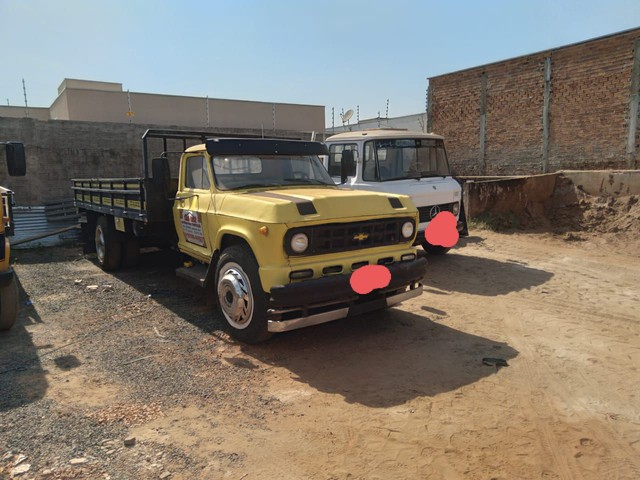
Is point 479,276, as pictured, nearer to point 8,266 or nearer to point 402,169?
point 402,169

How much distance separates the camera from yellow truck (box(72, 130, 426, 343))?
413 cm

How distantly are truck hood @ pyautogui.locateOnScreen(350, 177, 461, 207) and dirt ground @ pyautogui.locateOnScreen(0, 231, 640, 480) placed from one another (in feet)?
5.85

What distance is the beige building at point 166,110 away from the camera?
18.1 m

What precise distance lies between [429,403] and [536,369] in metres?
1.23

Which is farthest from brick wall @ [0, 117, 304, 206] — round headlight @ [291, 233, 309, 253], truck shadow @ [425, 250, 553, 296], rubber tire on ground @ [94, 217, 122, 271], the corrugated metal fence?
round headlight @ [291, 233, 309, 253]

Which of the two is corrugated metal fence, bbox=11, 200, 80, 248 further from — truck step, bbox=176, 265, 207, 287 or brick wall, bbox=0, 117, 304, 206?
truck step, bbox=176, 265, 207, 287

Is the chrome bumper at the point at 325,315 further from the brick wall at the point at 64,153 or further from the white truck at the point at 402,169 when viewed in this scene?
the brick wall at the point at 64,153

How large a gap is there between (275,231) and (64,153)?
9800 millimetres

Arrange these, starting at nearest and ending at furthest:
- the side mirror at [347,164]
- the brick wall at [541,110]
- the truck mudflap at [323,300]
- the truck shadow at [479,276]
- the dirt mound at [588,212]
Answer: the truck mudflap at [323,300] → the truck shadow at [479,276] → the side mirror at [347,164] → the dirt mound at [588,212] → the brick wall at [541,110]

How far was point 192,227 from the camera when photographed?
566 centimetres

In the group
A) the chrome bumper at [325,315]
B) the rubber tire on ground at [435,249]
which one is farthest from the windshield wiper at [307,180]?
the rubber tire on ground at [435,249]

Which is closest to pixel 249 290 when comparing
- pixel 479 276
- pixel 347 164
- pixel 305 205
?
pixel 305 205

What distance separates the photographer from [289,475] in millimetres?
2721

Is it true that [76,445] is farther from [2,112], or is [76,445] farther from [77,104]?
[2,112]
